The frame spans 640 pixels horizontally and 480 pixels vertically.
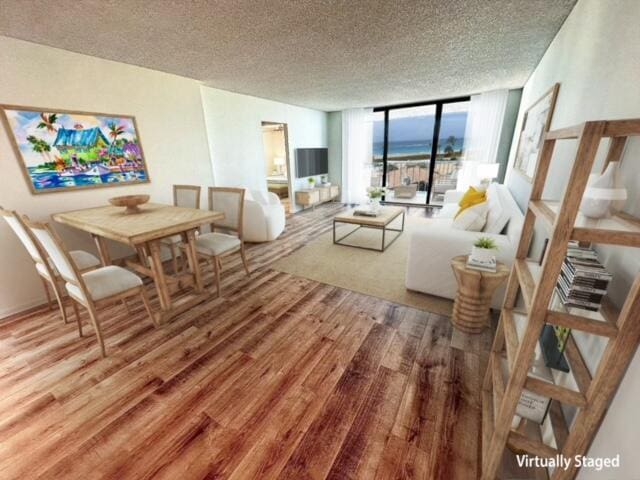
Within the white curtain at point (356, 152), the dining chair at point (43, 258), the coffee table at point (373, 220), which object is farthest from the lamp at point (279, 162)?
the dining chair at point (43, 258)

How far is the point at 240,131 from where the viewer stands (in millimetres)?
4391

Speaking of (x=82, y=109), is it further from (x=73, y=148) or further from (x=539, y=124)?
(x=539, y=124)

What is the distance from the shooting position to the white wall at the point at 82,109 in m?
2.22

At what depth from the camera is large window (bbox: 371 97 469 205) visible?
17.6ft

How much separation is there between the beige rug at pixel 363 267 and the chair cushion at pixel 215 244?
0.68 meters

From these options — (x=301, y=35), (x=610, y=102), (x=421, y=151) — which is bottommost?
(x=421, y=151)

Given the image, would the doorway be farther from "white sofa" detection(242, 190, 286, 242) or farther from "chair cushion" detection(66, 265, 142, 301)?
"chair cushion" detection(66, 265, 142, 301)

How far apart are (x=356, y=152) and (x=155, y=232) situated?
18.1 ft

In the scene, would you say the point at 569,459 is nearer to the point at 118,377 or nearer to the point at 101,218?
the point at 118,377

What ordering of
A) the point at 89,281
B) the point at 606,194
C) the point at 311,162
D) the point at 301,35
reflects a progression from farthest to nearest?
the point at 311,162, the point at 301,35, the point at 89,281, the point at 606,194

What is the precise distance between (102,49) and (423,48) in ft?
Result: 10.2

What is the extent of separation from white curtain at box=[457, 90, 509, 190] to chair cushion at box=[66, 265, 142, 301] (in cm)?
544

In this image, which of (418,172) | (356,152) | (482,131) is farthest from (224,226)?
(418,172)

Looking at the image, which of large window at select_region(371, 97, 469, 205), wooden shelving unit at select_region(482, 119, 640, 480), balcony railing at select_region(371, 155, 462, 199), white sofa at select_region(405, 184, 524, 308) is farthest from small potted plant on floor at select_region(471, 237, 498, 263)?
balcony railing at select_region(371, 155, 462, 199)
